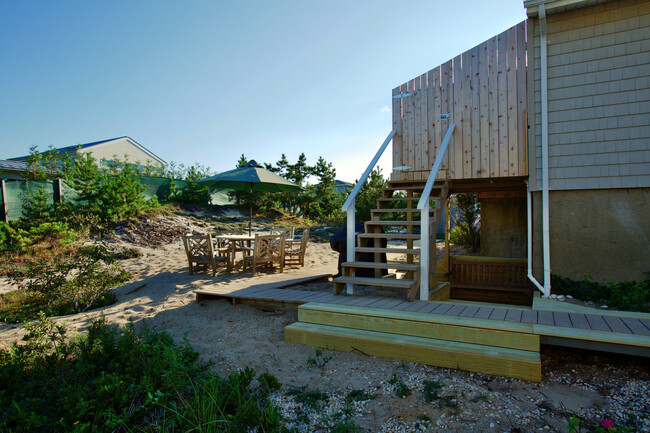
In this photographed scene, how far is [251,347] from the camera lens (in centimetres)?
377

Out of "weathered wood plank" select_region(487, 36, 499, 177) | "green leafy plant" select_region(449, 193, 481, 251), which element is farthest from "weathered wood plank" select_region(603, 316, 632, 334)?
"green leafy plant" select_region(449, 193, 481, 251)

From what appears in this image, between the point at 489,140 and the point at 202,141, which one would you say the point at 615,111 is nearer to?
the point at 489,140

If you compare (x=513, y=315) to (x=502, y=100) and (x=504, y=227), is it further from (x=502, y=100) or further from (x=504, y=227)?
(x=504, y=227)

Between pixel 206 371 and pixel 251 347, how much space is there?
613 mm

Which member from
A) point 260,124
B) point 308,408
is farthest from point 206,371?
point 260,124

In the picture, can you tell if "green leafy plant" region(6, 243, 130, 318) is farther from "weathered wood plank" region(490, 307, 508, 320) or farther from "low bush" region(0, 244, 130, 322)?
"weathered wood plank" region(490, 307, 508, 320)

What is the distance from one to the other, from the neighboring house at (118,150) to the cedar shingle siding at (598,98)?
22.1m

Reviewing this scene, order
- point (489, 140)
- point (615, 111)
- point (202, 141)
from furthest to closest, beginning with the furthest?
Answer: point (202, 141)
point (489, 140)
point (615, 111)

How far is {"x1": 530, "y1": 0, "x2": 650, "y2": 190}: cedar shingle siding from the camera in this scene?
14.4ft

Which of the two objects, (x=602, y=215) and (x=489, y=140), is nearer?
(x=602, y=215)

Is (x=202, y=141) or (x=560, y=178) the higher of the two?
(x=202, y=141)

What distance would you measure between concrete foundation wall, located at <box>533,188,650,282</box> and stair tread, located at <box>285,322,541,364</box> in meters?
2.43

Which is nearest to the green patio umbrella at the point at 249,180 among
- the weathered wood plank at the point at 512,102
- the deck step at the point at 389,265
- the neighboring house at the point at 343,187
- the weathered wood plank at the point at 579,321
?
the deck step at the point at 389,265

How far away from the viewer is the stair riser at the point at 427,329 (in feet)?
9.73
